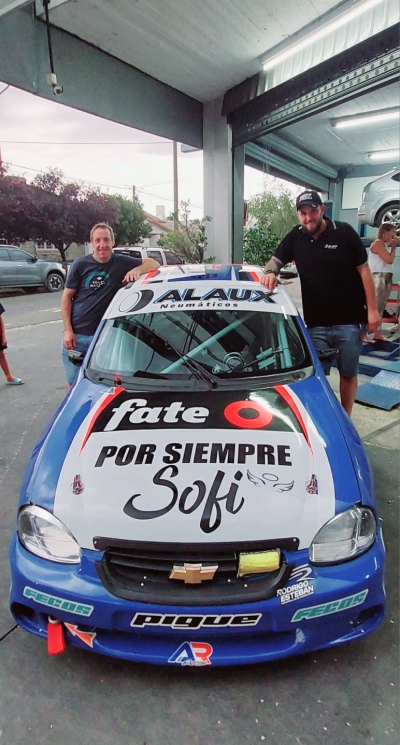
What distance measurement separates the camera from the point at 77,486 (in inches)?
65.1

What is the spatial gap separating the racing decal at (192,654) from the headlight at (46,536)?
17.5 inches

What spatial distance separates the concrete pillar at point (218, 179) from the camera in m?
8.66

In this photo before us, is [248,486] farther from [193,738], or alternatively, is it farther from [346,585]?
[193,738]

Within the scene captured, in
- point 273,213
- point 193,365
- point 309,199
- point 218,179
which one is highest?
point 218,179

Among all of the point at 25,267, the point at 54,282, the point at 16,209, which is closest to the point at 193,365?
the point at 25,267

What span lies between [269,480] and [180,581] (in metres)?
0.45

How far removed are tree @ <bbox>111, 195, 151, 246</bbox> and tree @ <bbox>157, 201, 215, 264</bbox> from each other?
60.9ft

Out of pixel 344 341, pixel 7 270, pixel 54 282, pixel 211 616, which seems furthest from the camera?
pixel 54 282

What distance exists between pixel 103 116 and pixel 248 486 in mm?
7023

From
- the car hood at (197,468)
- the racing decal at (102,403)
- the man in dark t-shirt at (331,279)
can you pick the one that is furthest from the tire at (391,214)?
the racing decal at (102,403)

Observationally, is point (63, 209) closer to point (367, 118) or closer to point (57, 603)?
point (367, 118)

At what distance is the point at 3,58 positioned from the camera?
17.4 ft

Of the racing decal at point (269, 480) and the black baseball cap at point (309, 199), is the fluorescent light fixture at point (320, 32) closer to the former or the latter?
the black baseball cap at point (309, 199)

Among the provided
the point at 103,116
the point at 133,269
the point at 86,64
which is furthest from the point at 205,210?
the point at 133,269
